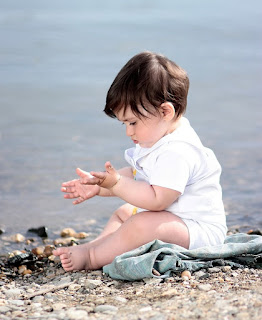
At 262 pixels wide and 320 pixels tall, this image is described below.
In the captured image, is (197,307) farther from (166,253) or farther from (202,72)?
(202,72)

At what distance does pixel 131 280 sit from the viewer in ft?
12.6

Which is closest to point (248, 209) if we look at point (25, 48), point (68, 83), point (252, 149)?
point (252, 149)

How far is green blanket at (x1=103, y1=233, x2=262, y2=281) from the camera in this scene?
380 centimetres

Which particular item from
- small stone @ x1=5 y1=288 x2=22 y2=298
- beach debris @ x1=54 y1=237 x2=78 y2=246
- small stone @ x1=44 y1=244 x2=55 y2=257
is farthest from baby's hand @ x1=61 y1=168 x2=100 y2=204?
beach debris @ x1=54 y1=237 x2=78 y2=246

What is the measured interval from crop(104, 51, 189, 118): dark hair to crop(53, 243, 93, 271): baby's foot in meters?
0.86

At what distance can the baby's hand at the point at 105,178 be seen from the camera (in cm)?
392

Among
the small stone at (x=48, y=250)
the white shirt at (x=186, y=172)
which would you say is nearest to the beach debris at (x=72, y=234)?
the small stone at (x=48, y=250)

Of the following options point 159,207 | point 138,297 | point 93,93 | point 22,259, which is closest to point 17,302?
point 138,297

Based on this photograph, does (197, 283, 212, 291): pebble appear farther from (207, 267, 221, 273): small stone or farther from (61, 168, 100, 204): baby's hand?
(61, 168, 100, 204): baby's hand

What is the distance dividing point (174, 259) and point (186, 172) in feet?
1.62

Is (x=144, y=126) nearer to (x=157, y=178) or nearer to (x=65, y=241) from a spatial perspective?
(x=157, y=178)

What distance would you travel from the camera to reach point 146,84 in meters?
3.95

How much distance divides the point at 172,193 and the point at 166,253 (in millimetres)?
336

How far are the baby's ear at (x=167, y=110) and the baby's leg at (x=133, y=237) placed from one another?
0.56m
